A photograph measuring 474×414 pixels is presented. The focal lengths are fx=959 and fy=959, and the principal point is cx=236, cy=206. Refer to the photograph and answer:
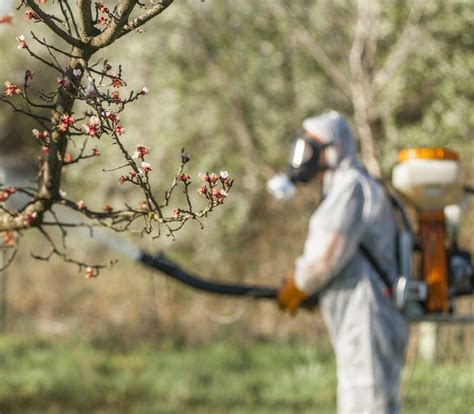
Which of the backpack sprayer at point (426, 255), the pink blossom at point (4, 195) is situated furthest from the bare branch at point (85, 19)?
the backpack sprayer at point (426, 255)

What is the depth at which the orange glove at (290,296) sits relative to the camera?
17.4 ft

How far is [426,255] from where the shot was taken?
17.2 ft

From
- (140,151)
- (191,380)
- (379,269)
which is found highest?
(140,151)

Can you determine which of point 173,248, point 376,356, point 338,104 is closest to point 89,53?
point 376,356

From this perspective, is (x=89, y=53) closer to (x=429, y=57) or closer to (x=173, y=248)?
(x=429, y=57)

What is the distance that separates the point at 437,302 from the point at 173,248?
7752 millimetres

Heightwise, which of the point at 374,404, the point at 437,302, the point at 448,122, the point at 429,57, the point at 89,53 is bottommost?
the point at 374,404

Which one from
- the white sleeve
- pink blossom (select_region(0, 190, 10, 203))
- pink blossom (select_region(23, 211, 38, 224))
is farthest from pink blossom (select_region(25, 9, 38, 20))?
the white sleeve

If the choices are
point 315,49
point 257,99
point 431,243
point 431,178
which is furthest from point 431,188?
point 257,99

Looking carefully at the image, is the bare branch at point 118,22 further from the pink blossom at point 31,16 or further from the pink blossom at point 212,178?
the pink blossom at point 212,178

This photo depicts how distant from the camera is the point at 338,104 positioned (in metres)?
10.8

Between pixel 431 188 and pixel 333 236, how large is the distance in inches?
27.2

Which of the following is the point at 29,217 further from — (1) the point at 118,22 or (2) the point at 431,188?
(2) the point at 431,188

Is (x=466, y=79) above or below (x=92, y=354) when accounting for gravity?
above
